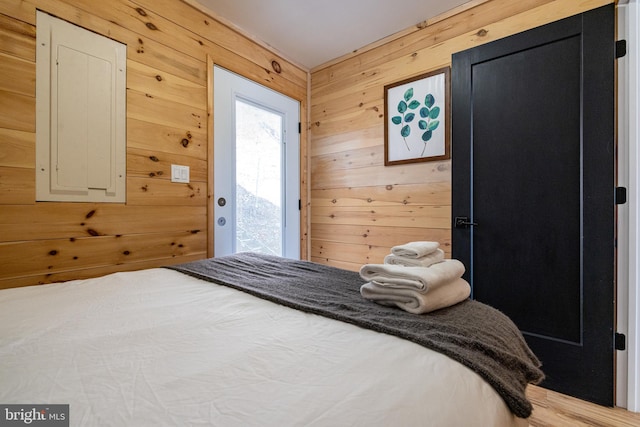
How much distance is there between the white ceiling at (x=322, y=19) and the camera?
2004mm

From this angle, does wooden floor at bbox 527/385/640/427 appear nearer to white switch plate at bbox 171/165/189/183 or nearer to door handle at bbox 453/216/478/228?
door handle at bbox 453/216/478/228

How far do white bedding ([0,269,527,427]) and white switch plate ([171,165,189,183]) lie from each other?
1.17 metres

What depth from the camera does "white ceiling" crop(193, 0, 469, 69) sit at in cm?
200

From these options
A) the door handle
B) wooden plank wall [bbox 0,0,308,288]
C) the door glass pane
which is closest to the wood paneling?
wooden plank wall [bbox 0,0,308,288]

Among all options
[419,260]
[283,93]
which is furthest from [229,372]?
[283,93]

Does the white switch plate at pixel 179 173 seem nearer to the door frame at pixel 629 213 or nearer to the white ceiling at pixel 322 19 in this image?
the white ceiling at pixel 322 19

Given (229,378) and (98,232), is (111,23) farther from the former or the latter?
(229,378)

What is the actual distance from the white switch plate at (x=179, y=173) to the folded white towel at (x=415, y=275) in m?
1.50

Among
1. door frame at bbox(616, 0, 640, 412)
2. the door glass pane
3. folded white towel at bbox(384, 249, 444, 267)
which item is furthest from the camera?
the door glass pane

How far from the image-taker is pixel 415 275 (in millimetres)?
835

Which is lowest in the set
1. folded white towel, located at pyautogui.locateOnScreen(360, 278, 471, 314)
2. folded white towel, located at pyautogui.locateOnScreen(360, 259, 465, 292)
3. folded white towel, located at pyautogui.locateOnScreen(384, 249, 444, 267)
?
folded white towel, located at pyautogui.locateOnScreen(360, 278, 471, 314)

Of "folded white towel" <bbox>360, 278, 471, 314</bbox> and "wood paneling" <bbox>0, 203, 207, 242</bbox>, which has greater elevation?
"wood paneling" <bbox>0, 203, 207, 242</bbox>

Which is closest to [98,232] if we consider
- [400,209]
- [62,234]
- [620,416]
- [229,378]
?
[62,234]

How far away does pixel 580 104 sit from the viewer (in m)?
1.55
